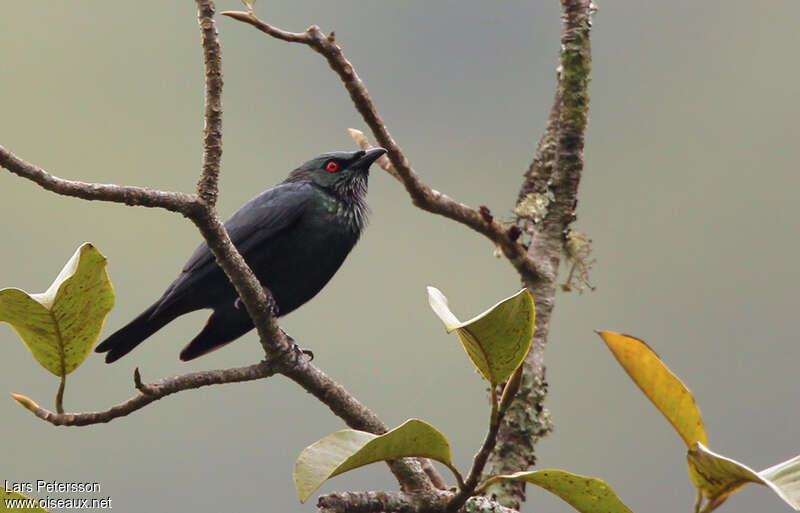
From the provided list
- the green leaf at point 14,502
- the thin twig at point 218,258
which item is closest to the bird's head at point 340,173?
the thin twig at point 218,258

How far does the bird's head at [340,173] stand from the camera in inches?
204

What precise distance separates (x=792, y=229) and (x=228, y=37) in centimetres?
2053

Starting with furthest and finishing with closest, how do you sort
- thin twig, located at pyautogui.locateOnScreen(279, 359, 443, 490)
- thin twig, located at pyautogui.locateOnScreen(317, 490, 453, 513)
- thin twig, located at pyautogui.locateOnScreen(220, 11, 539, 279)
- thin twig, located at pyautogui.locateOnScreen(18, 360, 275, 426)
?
thin twig, located at pyautogui.locateOnScreen(220, 11, 539, 279) → thin twig, located at pyautogui.locateOnScreen(279, 359, 443, 490) → thin twig, located at pyautogui.locateOnScreen(18, 360, 275, 426) → thin twig, located at pyautogui.locateOnScreen(317, 490, 453, 513)

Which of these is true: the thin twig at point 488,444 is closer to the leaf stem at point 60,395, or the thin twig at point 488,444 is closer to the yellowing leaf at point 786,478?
the yellowing leaf at point 786,478

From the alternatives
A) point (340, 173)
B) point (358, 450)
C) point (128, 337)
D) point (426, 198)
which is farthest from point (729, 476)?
point (340, 173)

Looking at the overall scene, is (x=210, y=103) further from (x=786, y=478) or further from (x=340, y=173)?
(x=340, y=173)

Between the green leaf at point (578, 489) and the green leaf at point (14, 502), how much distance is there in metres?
1.03

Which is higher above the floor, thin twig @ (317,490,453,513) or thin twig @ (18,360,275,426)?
thin twig @ (18,360,275,426)

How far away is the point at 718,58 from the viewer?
2816 cm

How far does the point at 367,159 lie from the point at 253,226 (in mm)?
706

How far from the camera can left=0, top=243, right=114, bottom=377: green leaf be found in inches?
98.8

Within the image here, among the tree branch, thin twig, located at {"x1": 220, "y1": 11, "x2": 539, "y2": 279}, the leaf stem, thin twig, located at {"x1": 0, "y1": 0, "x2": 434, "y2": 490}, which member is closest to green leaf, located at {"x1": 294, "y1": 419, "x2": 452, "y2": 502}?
thin twig, located at {"x1": 0, "y1": 0, "x2": 434, "y2": 490}

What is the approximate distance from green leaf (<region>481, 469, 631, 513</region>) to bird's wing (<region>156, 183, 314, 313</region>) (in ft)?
8.37

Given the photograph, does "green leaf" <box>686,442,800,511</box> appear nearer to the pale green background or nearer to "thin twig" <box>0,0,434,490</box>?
"thin twig" <box>0,0,434,490</box>
